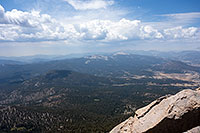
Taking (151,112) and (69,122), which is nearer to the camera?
(151,112)

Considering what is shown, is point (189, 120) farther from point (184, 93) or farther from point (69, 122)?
point (69, 122)

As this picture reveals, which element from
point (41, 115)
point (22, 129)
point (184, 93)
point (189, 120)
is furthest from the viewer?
point (41, 115)

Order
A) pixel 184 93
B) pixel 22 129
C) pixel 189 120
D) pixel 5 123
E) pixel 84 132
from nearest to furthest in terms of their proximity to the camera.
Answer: pixel 189 120, pixel 184 93, pixel 84 132, pixel 22 129, pixel 5 123

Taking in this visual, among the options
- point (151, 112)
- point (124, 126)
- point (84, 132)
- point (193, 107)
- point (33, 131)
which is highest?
point (193, 107)

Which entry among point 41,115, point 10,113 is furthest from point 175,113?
point 10,113

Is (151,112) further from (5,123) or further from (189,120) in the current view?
(5,123)

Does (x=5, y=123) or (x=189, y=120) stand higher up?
(x=189, y=120)
